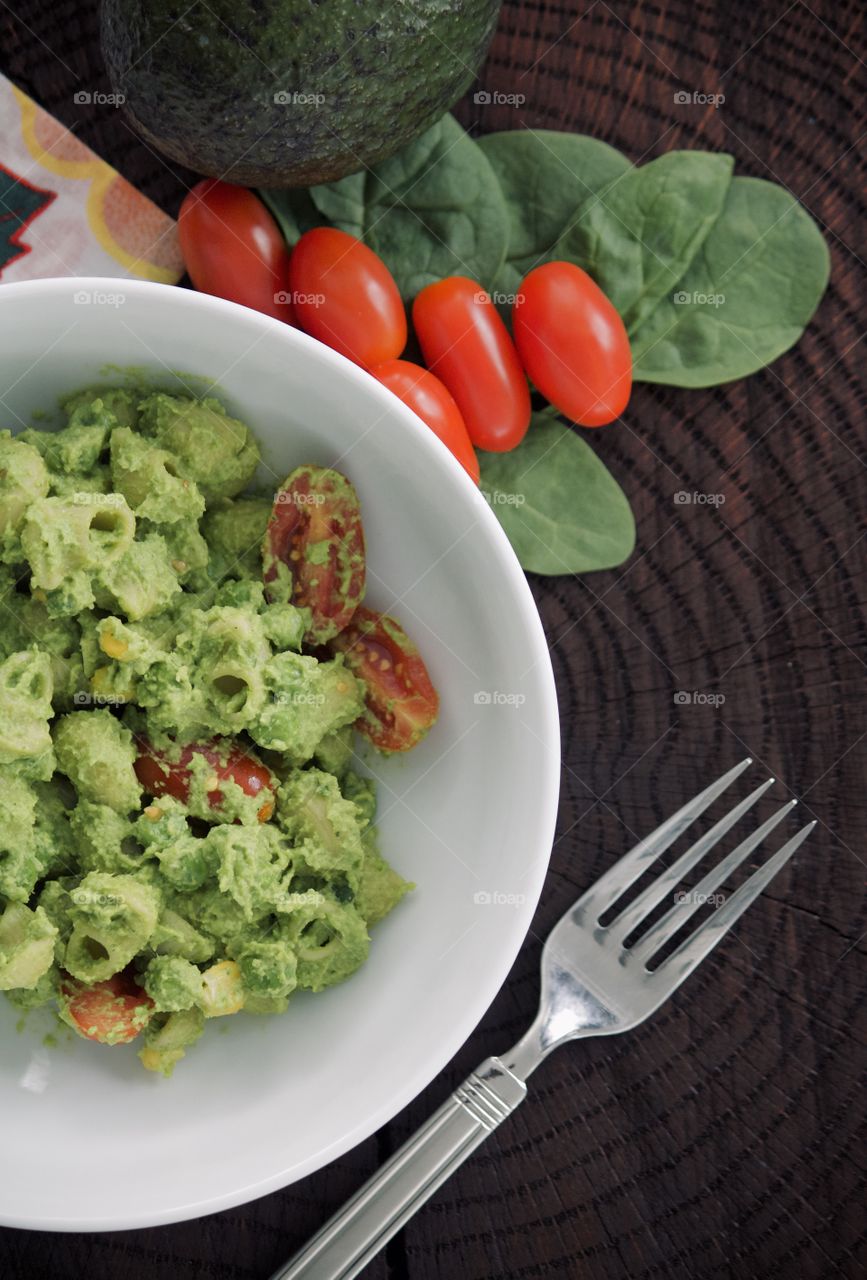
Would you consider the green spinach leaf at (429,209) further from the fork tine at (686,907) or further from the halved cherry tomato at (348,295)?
the fork tine at (686,907)

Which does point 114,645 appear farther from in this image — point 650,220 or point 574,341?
point 650,220

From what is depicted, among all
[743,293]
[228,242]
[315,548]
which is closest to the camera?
[315,548]

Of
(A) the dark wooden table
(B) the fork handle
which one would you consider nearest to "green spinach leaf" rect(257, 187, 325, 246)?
(A) the dark wooden table

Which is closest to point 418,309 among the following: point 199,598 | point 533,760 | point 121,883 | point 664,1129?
point 199,598

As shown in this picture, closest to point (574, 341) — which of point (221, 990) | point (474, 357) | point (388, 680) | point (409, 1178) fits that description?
point (474, 357)

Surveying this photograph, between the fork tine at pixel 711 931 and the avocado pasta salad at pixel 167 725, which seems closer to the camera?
the avocado pasta salad at pixel 167 725

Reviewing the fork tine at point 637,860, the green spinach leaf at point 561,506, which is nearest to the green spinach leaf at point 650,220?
the green spinach leaf at point 561,506

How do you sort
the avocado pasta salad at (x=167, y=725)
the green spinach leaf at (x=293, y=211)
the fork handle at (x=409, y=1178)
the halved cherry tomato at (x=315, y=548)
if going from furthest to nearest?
the green spinach leaf at (x=293, y=211) → the fork handle at (x=409, y=1178) → the halved cherry tomato at (x=315, y=548) → the avocado pasta salad at (x=167, y=725)
